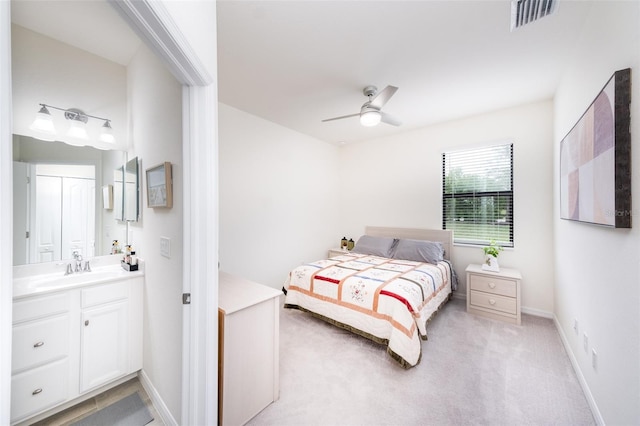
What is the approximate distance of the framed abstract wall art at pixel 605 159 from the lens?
1.22m

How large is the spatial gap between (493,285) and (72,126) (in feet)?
14.9

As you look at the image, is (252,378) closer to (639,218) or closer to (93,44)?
(639,218)

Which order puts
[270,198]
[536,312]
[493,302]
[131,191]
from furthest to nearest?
[270,198]
[536,312]
[493,302]
[131,191]

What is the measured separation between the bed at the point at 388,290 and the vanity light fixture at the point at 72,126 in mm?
2359

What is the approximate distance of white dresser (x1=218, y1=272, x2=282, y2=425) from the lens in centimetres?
149

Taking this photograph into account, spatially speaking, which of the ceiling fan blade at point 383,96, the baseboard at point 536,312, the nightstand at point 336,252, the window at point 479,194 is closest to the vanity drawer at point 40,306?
the ceiling fan blade at point 383,96

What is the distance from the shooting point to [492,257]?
3.26m

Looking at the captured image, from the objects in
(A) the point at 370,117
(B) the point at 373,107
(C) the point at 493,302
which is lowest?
(C) the point at 493,302

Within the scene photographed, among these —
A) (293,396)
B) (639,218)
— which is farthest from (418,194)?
(293,396)

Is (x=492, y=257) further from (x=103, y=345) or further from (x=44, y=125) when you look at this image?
(x=44, y=125)

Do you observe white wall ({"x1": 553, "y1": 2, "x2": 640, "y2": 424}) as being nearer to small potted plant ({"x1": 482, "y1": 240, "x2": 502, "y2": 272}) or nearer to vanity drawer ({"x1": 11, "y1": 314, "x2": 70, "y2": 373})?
small potted plant ({"x1": 482, "y1": 240, "x2": 502, "y2": 272})

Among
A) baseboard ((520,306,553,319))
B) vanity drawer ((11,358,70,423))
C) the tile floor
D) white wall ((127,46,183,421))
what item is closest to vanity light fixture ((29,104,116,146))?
white wall ((127,46,183,421))

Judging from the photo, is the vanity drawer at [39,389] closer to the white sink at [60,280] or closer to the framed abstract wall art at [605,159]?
the white sink at [60,280]

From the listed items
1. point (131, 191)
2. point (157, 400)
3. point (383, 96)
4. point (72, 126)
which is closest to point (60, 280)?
point (131, 191)
